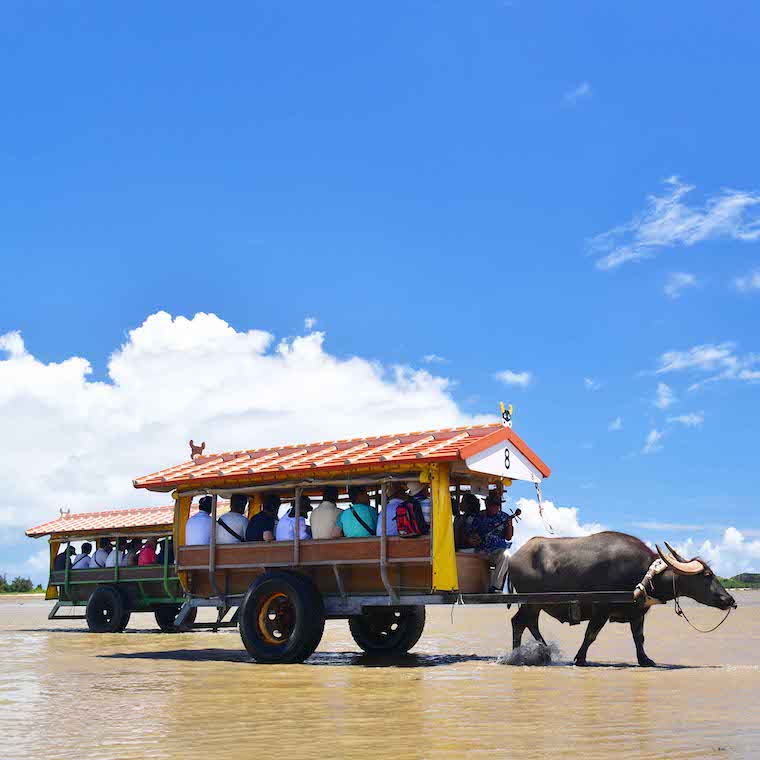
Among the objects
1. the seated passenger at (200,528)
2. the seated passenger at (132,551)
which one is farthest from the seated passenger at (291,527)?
the seated passenger at (132,551)

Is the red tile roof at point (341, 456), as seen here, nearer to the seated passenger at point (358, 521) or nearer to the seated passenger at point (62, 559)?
the seated passenger at point (358, 521)

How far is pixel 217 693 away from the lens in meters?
9.15

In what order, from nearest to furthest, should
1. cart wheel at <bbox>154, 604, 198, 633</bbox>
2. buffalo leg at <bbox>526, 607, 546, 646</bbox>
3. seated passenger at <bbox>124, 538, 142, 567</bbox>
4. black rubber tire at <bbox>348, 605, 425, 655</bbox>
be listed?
buffalo leg at <bbox>526, 607, 546, 646</bbox>, black rubber tire at <bbox>348, 605, 425, 655</bbox>, seated passenger at <bbox>124, 538, 142, 567</bbox>, cart wheel at <bbox>154, 604, 198, 633</bbox>

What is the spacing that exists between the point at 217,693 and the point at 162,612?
1213 cm

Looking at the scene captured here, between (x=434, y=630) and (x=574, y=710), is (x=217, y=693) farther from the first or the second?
(x=434, y=630)

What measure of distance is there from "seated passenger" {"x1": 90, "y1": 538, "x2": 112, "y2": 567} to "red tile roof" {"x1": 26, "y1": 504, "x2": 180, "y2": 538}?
27 cm

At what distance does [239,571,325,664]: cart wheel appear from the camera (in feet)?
39.8

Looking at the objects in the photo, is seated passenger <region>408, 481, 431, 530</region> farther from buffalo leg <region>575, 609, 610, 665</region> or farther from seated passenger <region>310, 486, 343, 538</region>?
buffalo leg <region>575, 609, 610, 665</region>

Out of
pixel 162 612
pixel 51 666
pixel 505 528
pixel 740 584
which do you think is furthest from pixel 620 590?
pixel 740 584

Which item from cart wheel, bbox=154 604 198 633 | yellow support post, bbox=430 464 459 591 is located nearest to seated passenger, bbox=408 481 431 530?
yellow support post, bbox=430 464 459 591

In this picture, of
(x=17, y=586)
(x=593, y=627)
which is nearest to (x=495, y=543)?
(x=593, y=627)

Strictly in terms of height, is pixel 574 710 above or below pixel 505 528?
below

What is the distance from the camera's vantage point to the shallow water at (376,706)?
630 centimetres

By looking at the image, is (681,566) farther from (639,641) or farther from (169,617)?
(169,617)
